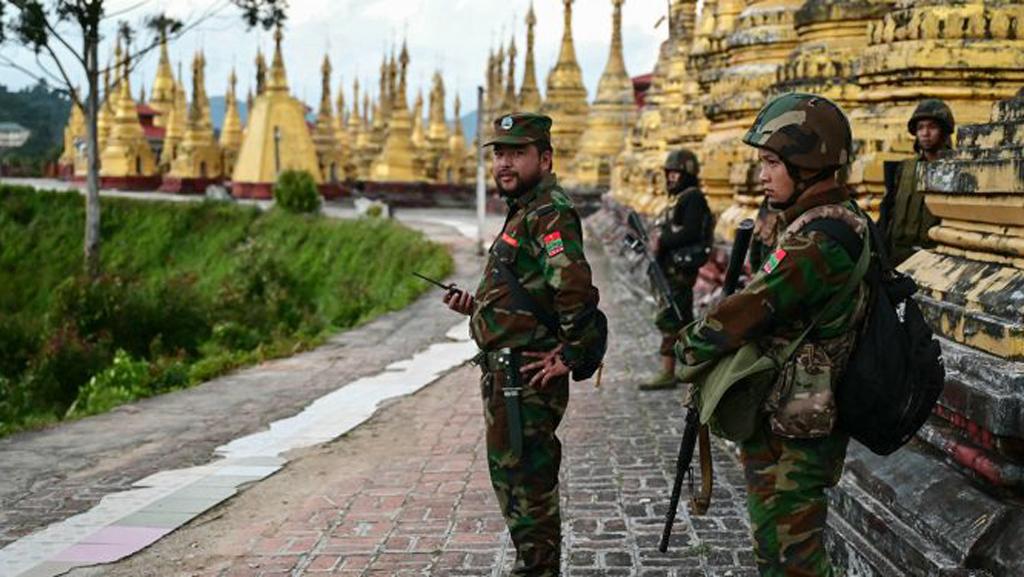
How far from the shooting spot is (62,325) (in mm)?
15477

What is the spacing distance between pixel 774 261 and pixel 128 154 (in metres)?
45.1

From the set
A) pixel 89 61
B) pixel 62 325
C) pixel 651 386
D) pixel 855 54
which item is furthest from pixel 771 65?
pixel 89 61

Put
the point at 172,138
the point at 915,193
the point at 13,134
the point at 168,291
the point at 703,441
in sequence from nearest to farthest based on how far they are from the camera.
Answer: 1. the point at 703,441
2. the point at 915,193
3. the point at 168,291
4. the point at 172,138
5. the point at 13,134

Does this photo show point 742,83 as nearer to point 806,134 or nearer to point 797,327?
point 806,134

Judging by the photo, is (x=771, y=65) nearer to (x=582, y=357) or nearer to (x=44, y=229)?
(x=582, y=357)

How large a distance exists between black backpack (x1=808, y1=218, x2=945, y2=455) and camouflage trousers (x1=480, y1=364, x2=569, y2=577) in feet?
4.17

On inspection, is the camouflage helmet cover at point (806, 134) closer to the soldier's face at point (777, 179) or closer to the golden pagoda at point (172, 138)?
the soldier's face at point (777, 179)

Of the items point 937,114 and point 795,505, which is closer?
point 795,505

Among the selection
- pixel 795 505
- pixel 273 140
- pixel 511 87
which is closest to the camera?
pixel 795 505

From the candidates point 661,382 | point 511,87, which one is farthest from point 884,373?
point 511,87

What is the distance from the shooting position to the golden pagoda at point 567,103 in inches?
1323

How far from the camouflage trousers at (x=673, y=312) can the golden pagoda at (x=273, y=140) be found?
3040 centimetres

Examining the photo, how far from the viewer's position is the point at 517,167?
441 centimetres

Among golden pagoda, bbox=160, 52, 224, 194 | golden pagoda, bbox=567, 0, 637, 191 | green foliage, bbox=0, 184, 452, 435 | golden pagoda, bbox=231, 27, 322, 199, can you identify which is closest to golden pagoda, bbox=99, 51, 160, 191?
golden pagoda, bbox=160, 52, 224, 194
